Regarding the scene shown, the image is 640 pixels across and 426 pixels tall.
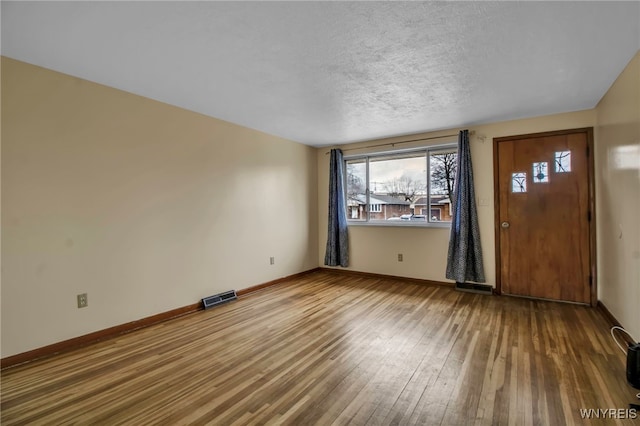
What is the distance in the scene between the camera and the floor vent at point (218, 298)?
142 inches

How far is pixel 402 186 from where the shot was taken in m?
4.98

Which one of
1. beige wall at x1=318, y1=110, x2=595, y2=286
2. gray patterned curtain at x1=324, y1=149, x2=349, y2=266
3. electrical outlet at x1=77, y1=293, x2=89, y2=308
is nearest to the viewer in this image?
electrical outlet at x1=77, y1=293, x2=89, y2=308

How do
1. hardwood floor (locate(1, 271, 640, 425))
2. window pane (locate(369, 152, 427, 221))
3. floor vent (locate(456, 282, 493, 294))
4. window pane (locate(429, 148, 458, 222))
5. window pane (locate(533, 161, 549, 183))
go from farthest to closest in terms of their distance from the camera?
window pane (locate(369, 152, 427, 221)) → window pane (locate(429, 148, 458, 222)) → floor vent (locate(456, 282, 493, 294)) → window pane (locate(533, 161, 549, 183)) → hardwood floor (locate(1, 271, 640, 425))

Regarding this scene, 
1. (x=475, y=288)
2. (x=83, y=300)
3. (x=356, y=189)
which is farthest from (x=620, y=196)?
(x=83, y=300)

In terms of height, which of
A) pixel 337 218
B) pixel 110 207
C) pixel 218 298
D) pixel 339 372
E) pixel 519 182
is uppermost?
pixel 519 182

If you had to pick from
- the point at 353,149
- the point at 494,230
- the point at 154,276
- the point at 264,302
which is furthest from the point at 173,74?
the point at 494,230

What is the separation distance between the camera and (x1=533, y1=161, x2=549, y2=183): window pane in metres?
3.77

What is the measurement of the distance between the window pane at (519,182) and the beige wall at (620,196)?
709mm

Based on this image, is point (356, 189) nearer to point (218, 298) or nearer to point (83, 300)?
point (218, 298)

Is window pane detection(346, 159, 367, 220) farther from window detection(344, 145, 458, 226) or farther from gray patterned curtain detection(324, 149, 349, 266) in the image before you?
gray patterned curtain detection(324, 149, 349, 266)

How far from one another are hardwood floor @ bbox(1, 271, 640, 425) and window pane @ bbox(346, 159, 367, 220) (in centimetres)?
240

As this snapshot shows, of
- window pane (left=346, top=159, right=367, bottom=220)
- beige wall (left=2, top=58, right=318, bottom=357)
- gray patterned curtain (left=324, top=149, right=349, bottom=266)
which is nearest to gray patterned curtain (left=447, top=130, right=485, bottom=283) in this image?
window pane (left=346, top=159, right=367, bottom=220)

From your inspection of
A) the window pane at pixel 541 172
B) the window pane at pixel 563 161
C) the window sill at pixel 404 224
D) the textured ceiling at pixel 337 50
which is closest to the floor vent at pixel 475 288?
the window sill at pixel 404 224

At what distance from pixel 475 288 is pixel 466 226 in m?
0.89
